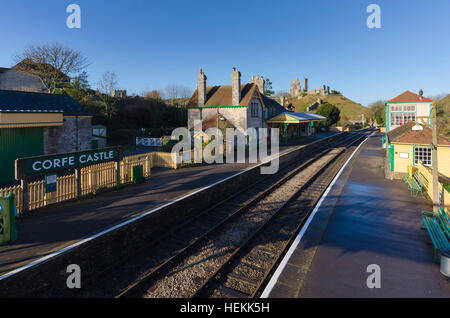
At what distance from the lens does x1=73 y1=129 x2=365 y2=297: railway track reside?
247 inches

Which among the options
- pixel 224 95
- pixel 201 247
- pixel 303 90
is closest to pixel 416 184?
pixel 201 247

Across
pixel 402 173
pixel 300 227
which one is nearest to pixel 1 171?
pixel 300 227

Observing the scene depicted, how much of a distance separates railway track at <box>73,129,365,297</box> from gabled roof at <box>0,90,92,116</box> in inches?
483

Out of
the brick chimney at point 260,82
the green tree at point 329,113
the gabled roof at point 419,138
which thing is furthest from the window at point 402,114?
the green tree at point 329,113

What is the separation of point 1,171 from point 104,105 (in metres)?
24.9

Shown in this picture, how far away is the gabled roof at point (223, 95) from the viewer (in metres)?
29.8

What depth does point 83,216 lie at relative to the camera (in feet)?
30.7

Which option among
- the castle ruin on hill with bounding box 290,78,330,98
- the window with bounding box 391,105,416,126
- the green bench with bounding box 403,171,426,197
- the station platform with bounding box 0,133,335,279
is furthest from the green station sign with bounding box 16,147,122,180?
the castle ruin on hill with bounding box 290,78,330,98

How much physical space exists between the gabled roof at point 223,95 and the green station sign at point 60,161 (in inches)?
732

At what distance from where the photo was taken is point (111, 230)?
8.05m

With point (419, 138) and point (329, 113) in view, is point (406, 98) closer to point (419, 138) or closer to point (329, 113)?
point (419, 138)

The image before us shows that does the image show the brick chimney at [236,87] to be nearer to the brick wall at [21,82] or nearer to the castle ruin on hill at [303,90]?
the brick wall at [21,82]

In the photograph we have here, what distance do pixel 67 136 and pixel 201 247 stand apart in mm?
16805

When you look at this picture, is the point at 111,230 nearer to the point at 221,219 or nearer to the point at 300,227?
the point at 221,219
